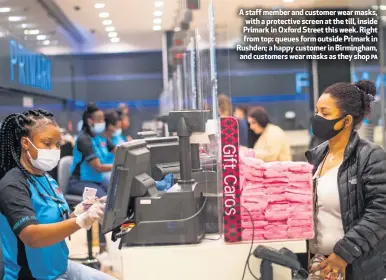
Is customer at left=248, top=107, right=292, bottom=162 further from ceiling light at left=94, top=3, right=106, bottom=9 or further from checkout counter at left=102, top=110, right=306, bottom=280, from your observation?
ceiling light at left=94, top=3, right=106, bottom=9

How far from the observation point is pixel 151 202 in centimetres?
256

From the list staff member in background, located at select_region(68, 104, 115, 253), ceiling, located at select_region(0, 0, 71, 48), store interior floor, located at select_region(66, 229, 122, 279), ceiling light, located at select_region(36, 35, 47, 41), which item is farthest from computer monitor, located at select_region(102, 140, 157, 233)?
ceiling light, located at select_region(36, 35, 47, 41)

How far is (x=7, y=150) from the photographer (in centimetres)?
273

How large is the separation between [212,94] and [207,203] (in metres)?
0.52

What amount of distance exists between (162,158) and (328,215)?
0.85m

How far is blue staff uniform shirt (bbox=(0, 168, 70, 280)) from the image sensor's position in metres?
2.47

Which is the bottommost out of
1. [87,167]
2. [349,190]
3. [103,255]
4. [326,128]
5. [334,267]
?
[103,255]

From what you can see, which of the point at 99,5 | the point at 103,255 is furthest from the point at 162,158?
the point at 99,5

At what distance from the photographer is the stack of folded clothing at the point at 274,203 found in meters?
2.66

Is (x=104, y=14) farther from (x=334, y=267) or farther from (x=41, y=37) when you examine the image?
(x=334, y=267)

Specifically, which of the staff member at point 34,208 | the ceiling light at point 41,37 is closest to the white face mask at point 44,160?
the staff member at point 34,208

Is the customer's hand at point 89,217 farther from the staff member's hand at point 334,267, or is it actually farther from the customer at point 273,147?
the customer at point 273,147

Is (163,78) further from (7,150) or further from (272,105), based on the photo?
(7,150)

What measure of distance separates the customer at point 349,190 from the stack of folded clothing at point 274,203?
3.3 inches
